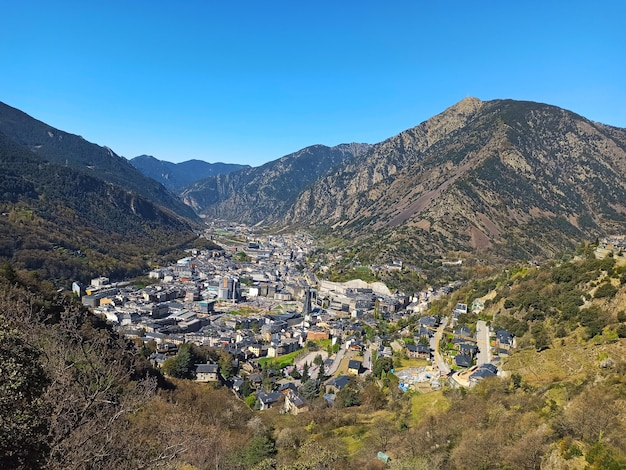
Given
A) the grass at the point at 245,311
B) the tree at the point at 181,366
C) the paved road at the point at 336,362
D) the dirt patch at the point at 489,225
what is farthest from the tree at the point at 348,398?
the dirt patch at the point at 489,225

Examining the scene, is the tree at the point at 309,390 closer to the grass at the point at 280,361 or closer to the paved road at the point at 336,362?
the paved road at the point at 336,362

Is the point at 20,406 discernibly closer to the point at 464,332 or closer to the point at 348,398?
the point at 348,398

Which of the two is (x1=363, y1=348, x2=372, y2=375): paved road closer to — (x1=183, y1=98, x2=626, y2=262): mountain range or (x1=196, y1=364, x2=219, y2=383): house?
(x1=196, y1=364, x2=219, y2=383): house

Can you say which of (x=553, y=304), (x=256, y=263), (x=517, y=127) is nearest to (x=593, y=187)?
(x=517, y=127)

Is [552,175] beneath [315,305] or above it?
above

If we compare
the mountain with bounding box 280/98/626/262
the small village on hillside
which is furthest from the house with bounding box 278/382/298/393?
the mountain with bounding box 280/98/626/262

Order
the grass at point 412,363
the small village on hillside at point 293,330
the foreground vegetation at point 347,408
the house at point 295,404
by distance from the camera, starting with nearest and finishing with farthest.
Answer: the foreground vegetation at point 347,408
the house at point 295,404
the small village on hillside at point 293,330
the grass at point 412,363

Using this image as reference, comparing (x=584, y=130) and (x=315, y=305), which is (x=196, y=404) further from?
(x=584, y=130)

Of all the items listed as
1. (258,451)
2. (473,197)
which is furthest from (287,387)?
(473,197)
